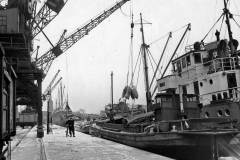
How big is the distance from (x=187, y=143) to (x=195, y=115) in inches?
169

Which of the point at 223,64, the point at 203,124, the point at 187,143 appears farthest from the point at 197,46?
the point at 187,143

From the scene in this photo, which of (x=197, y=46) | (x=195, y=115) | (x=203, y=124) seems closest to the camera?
(x=203, y=124)

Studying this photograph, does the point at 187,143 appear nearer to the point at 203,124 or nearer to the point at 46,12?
the point at 203,124

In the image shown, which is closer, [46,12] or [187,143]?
[187,143]

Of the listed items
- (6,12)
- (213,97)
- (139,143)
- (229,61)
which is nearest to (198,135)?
(139,143)

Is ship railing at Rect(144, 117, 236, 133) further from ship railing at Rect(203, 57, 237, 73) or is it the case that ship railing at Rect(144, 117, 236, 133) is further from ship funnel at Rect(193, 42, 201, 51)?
ship funnel at Rect(193, 42, 201, 51)

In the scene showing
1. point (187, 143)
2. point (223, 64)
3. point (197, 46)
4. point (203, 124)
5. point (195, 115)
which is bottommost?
point (187, 143)

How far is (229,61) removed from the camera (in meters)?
20.3

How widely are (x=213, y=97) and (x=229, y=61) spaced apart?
3128 mm

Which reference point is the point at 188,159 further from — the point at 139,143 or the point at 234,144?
the point at 139,143

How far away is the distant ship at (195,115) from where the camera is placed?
12367 millimetres

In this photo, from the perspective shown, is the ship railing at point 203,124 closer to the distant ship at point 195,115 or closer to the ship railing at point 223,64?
the distant ship at point 195,115

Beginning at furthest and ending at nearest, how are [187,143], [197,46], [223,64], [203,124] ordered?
[197,46]
[223,64]
[203,124]
[187,143]

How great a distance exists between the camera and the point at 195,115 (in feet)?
55.5
